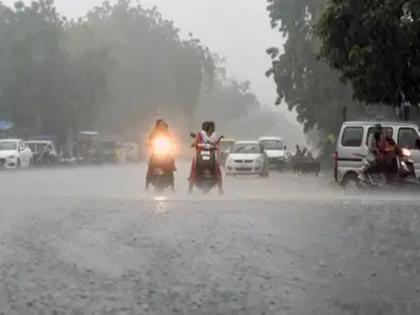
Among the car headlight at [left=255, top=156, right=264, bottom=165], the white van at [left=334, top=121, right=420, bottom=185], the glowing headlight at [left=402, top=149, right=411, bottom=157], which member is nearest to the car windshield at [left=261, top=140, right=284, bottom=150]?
the car headlight at [left=255, top=156, right=264, bottom=165]

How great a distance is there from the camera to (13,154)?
45.6 meters

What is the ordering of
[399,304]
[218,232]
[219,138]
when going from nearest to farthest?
[399,304] → [218,232] → [219,138]

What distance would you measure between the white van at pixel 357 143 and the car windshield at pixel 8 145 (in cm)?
2636

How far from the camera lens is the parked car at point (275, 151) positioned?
161ft

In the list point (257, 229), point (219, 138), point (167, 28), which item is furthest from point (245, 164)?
point (167, 28)

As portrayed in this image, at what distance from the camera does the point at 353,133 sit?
75.9 ft

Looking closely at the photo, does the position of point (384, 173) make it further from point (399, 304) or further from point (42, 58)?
point (42, 58)

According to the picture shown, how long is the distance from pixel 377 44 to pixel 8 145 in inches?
1048

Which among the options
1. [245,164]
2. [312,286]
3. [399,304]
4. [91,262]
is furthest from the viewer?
[245,164]

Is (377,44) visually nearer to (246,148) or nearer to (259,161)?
(259,161)

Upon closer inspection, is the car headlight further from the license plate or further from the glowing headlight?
the license plate

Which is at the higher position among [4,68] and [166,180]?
[4,68]

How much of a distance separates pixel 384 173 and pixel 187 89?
7493 cm

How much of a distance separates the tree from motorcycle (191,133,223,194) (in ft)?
19.3
